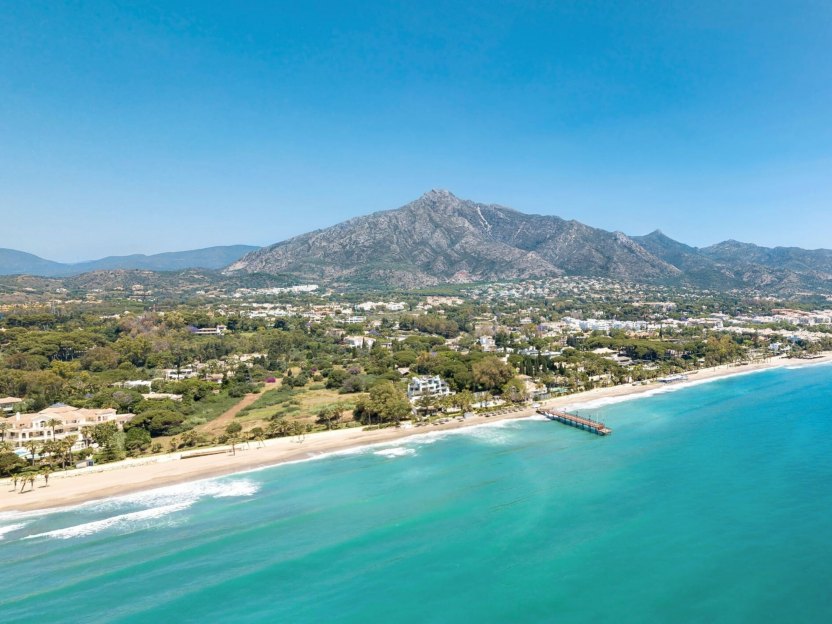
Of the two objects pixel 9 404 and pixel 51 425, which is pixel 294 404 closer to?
pixel 51 425

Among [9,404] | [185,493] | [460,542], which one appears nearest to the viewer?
[460,542]

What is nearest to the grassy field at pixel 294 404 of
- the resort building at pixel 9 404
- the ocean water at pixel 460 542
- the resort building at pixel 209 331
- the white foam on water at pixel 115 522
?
the ocean water at pixel 460 542

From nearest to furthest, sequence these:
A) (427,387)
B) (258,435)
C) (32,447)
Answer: (32,447) → (258,435) → (427,387)

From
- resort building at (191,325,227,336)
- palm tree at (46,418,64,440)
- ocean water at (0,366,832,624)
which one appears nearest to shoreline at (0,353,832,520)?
ocean water at (0,366,832,624)

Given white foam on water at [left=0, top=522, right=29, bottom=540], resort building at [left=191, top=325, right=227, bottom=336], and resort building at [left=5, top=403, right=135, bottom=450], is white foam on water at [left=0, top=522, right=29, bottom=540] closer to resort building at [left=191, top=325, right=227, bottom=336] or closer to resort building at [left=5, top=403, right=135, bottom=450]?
resort building at [left=5, top=403, right=135, bottom=450]

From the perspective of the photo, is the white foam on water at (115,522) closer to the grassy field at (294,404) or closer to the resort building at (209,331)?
the grassy field at (294,404)

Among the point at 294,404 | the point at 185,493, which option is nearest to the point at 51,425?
the point at 185,493

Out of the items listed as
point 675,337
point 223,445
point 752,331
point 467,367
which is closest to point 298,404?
point 223,445
